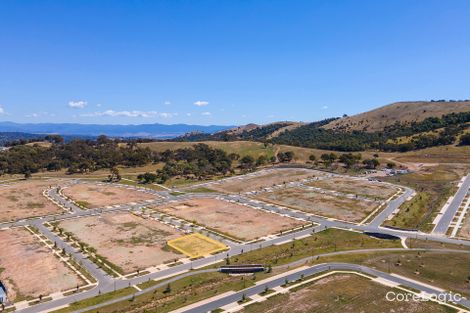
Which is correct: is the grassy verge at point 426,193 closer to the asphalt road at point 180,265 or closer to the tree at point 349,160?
the asphalt road at point 180,265

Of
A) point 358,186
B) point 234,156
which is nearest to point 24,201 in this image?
point 234,156

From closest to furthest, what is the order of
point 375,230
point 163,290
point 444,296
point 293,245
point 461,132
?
point 444,296 → point 163,290 → point 293,245 → point 375,230 → point 461,132

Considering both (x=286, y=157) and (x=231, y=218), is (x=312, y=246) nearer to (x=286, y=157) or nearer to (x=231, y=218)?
(x=231, y=218)

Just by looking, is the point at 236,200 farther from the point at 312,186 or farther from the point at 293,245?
the point at 293,245

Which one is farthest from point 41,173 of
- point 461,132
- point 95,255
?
point 461,132

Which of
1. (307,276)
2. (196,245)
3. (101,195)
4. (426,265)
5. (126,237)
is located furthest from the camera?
(101,195)

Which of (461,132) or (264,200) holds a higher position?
(461,132)

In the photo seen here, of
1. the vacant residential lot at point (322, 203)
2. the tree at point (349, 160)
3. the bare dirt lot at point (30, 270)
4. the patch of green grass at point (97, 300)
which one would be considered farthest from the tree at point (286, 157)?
the patch of green grass at point (97, 300)
